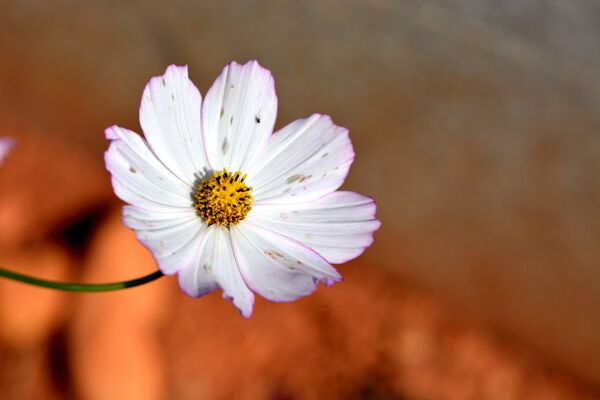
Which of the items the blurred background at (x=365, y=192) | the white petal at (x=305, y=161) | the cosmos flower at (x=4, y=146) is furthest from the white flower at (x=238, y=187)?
the blurred background at (x=365, y=192)

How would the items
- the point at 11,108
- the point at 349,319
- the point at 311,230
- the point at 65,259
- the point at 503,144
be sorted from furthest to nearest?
1. the point at 11,108
2. the point at 349,319
3. the point at 65,259
4. the point at 503,144
5. the point at 311,230

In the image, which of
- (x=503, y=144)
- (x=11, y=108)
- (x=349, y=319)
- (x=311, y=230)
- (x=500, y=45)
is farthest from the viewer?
(x=11, y=108)

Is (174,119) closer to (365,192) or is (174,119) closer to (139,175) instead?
(139,175)

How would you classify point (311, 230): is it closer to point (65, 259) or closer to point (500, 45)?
point (500, 45)

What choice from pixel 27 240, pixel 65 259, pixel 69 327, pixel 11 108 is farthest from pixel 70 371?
pixel 11 108

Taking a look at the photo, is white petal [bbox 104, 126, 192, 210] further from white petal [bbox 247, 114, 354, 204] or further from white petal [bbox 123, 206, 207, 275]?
white petal [bbox 247, 114, 354, 204]

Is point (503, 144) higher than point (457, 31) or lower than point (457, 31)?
lower

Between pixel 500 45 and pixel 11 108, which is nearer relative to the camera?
pixel 500 45
